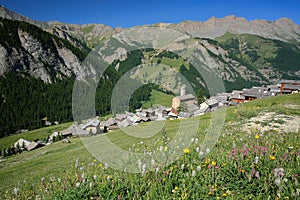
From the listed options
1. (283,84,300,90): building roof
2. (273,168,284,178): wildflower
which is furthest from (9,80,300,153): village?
(273,168,284,178): wildflower

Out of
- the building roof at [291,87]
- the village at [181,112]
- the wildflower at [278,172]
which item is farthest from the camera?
the village at [181,112]

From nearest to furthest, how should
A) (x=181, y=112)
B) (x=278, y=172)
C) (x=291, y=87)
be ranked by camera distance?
1. (x=278, y=172)
2. (x=291, y=87)
3. (x=181, y=112)

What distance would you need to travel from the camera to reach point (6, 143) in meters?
106

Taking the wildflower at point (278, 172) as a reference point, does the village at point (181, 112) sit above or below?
below

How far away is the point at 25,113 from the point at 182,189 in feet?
545

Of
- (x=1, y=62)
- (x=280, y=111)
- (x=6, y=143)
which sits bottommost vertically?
(x=6, y=143)

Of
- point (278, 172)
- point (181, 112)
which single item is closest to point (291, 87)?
point (181, 112)

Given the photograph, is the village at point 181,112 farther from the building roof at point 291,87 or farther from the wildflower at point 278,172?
the wildflower at point 278,172

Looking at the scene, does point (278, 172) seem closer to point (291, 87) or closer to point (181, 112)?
point (291, 87)

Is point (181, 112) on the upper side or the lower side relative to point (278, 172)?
lower

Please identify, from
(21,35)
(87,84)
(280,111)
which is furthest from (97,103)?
(280,111)

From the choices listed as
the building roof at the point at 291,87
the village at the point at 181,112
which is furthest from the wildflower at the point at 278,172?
the building roof at the point at 291,87

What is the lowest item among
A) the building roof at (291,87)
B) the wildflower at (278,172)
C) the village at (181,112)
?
the village at (181,112)

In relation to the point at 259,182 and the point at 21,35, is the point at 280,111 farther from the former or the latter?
the point at 21,35
